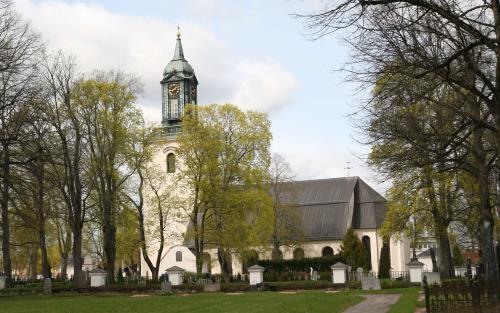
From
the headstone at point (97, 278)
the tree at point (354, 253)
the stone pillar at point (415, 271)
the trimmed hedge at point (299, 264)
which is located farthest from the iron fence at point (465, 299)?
the trimmed hedge at point (299, 264)

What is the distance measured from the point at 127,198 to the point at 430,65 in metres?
27.3

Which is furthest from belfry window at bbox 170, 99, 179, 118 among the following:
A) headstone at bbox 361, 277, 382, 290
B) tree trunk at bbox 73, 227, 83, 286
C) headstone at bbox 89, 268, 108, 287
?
headstone at bbox 361, 277, 382, 290

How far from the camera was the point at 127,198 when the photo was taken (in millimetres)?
37750

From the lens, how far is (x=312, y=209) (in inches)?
2379

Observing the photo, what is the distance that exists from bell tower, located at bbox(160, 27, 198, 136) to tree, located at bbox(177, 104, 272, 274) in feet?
36.9

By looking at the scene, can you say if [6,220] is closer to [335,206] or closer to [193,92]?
[193,92]

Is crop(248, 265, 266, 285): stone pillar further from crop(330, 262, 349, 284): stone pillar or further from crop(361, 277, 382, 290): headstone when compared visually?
crop(361, 277, 382, 290): headstone

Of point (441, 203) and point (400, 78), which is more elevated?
point (400, 78)

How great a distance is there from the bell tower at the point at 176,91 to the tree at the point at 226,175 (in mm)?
11249

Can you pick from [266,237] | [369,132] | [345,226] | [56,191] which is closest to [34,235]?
A: [56,191]

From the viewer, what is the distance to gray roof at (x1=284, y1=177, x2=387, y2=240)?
187ft

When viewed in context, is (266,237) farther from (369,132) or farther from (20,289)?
(369,132)

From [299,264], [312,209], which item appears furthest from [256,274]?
[312,209]

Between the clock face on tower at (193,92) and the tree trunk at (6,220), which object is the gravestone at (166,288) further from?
the clock face on tower at (193,92)
